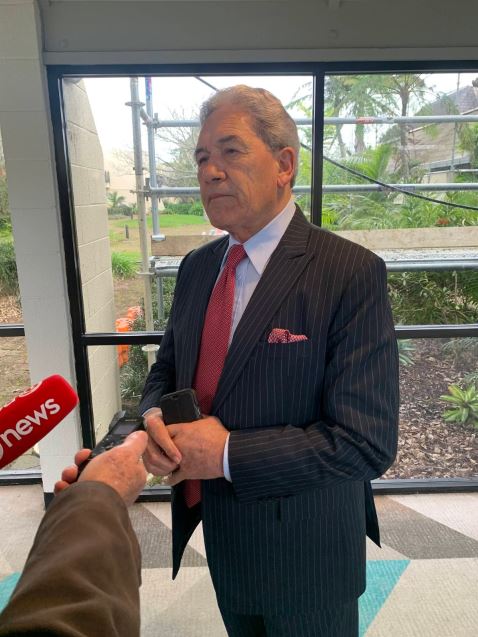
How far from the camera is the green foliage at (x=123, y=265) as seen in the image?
7.94 ft

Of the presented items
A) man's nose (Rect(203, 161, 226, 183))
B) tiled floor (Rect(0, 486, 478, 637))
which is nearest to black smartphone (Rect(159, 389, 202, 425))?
man's nose (Rect(203, 161, 226, 183))

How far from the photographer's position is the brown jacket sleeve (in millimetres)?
412

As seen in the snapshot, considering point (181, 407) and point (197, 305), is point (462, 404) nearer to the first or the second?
point (197, 305)

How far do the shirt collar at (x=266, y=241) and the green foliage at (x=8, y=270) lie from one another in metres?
1.81

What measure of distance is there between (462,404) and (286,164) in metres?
2.20

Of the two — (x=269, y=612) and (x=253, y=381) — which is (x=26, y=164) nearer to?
(x=253, y=381)

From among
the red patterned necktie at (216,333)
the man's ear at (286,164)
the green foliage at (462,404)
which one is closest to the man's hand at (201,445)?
the red patterned necktie at (216,333)

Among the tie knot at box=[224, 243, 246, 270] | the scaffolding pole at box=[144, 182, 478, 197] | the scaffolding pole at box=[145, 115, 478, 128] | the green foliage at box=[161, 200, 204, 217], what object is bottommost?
the tie knot at box=[224, 243, 246, 270]

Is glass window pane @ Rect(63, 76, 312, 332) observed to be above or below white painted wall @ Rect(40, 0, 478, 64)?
below

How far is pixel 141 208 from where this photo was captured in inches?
91.0

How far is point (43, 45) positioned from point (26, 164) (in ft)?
1.73

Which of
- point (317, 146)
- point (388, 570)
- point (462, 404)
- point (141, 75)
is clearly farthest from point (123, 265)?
point (462, 404)

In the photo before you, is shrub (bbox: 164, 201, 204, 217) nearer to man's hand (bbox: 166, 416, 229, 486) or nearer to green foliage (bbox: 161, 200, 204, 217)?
green foliage (bbox: 161, 200, 204, 217)

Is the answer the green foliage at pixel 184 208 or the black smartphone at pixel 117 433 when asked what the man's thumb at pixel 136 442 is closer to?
the black smartphone at pixel 117 433
